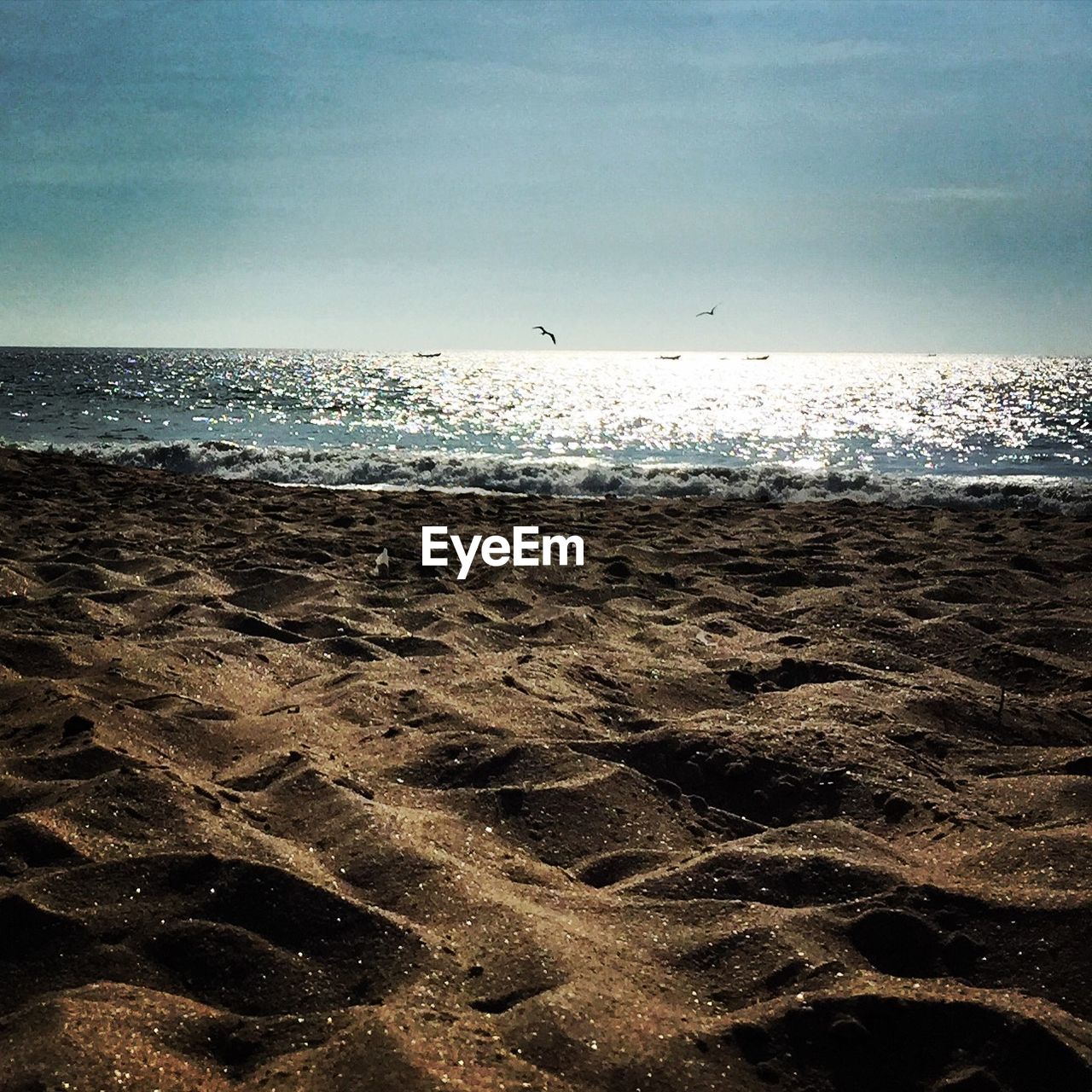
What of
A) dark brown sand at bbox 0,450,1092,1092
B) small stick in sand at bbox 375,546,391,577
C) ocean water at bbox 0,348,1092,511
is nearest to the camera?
dark brown sand at bbox 0,450,1092,1092

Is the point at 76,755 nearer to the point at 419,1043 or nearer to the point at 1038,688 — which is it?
the point at 419,1043

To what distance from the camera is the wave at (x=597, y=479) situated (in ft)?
35.4

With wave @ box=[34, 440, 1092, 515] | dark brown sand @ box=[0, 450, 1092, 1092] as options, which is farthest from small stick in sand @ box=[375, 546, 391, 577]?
wave @ box=[34, 440, 1092, 515]

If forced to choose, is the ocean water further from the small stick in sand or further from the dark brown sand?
the dark brown sand

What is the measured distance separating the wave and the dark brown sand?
6224 millimetres

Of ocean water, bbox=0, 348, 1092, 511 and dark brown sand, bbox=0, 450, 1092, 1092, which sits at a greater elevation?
ocean water, bbox=0, 348, 1092, 511

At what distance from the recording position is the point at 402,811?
246 centimetres

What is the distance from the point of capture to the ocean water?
482 inches

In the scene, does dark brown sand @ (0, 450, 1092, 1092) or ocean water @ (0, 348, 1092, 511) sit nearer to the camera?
dark brown sand @ (0, 450, 1092, 1092)

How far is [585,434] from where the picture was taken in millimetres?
29938

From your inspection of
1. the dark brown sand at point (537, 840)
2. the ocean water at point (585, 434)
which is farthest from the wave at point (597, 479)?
the dark brown sand at point (537, 840)

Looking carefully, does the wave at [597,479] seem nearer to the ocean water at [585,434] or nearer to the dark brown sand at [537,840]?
the ocean water at [585,434]

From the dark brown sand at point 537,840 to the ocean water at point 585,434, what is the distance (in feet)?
24.0

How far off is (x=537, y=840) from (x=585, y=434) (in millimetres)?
27919
